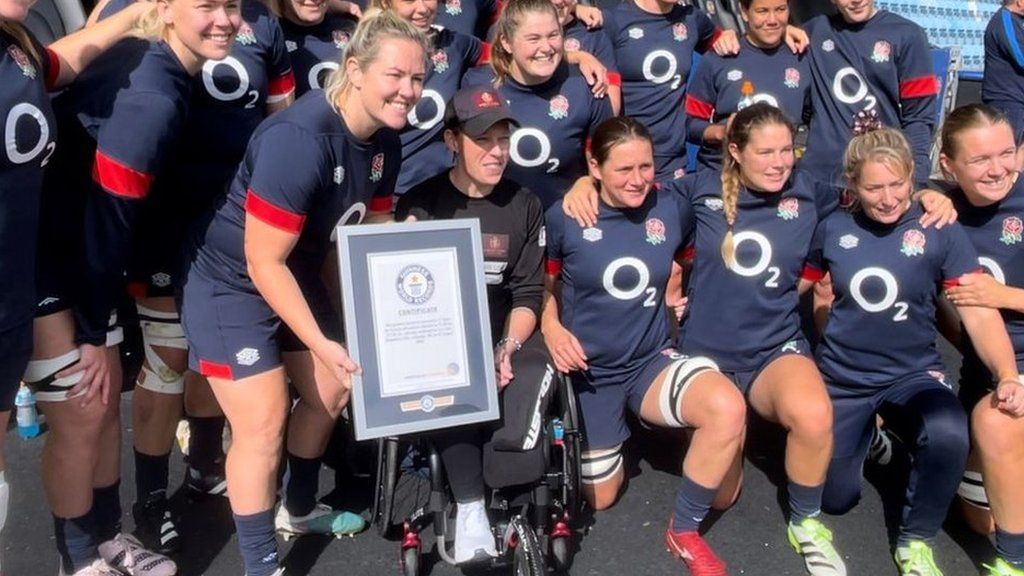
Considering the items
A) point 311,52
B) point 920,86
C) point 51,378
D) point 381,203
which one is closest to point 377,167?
point 381,203

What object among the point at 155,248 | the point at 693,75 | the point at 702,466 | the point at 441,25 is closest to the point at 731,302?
the point at 702,466

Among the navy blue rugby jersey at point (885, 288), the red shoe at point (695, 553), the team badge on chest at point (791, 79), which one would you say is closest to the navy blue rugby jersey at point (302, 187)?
the red shoe at point (695, 553)

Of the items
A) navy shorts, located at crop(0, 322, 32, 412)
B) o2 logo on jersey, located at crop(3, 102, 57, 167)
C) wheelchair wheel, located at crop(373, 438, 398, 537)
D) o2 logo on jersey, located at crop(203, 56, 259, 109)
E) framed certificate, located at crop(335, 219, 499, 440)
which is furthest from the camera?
o2 logo on jersey, located at crop(203, 56, 259, 109)

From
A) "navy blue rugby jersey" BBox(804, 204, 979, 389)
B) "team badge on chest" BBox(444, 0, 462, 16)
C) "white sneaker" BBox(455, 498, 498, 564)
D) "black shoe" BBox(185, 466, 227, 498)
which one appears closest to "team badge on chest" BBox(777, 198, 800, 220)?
"navy blue rugby jersey" BBox(804, 204, 979, 389)

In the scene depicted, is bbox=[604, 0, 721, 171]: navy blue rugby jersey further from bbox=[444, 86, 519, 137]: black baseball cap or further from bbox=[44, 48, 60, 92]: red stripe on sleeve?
bbox=[44, 48, 60, 92]: red stripe on sleeve

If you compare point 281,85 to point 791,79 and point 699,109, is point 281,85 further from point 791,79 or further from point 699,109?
point 791,79

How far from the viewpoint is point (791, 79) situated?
13.1 ft

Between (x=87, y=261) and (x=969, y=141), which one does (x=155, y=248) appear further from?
(x=969, y=141)

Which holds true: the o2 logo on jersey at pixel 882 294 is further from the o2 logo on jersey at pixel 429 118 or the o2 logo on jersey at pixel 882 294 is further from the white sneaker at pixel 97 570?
the white sneaker at pixel 97 570

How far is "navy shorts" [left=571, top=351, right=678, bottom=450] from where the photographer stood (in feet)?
11.0

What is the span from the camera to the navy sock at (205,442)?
3434mm

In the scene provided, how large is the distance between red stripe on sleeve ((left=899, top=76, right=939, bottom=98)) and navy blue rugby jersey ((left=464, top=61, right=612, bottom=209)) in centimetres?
133

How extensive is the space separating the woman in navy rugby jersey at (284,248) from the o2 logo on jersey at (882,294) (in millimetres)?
1598

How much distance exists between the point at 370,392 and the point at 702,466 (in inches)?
44.1
